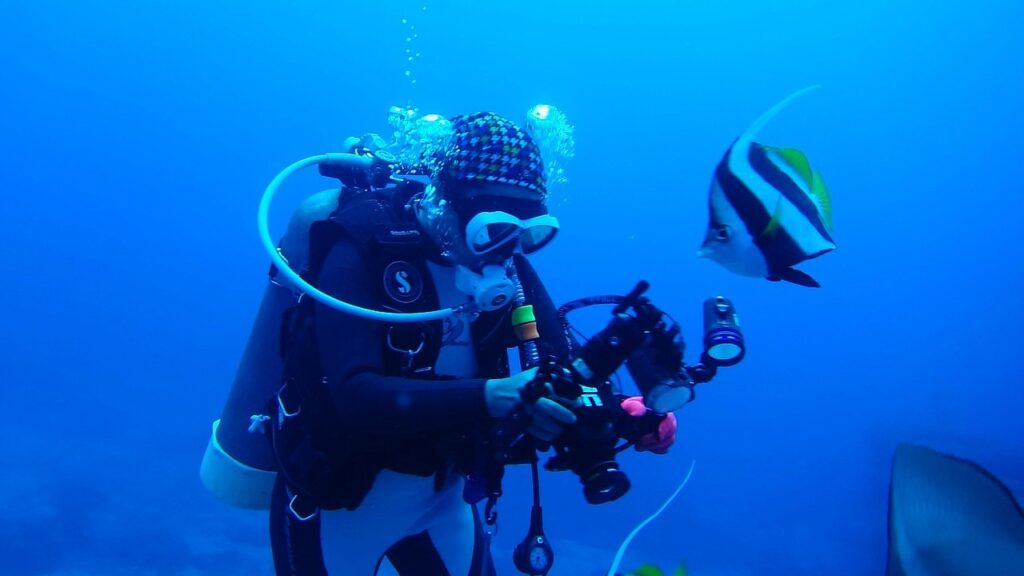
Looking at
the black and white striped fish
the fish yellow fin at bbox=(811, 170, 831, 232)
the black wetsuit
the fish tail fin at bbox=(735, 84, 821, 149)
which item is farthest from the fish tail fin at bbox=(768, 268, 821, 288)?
the black wetsuit

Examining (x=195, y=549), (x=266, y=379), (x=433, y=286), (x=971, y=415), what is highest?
(x=195, y=549)

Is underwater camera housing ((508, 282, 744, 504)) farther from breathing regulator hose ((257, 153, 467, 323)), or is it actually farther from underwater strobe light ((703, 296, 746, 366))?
breathing regulator hose ((257, 153, 467, 323))

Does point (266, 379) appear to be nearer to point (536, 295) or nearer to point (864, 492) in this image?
point (536, 295)

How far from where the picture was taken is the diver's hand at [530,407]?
1803 mm

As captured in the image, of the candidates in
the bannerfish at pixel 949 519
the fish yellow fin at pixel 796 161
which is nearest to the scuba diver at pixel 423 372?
the fish yellow fin at pixel 796 161

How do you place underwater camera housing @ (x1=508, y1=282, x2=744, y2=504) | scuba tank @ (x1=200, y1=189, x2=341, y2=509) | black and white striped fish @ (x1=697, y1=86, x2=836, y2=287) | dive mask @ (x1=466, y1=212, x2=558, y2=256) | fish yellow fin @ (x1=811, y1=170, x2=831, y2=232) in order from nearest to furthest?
black and white striped fish @ (x1=697, y1=86, x2=836, y2=287), fish yellow fin @ (x1=811, y1=170, x2=831, y2=232), underwater camera housing @ (x1=508, y1=282, x2=744, y2=504), dive mask @ (x1=466, y1=212, x2=558, y2=256), scuba tank @ (x1=200, y1=189, x2=341, y2=509)

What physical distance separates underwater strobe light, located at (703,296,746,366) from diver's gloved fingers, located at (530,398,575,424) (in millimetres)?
539

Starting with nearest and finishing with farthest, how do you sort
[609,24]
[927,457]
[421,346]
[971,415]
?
[927,457] → [421,346] → [971,415] → [609,24]

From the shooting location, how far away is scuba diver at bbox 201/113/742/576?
78.9 inches

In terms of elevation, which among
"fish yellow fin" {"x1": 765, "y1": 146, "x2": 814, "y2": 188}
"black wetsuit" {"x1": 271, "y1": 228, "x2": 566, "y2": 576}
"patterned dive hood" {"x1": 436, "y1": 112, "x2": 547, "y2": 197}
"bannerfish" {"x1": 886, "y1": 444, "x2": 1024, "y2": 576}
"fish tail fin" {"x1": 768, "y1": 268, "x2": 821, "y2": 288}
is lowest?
"bannerfish" {"x1": 886, "y1": 444, "x2": 1024, "y2": 576}

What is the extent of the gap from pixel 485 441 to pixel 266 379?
1.44 m

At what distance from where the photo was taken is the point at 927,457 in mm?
1584

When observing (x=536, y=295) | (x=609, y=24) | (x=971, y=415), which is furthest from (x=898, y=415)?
(x=609, y=24)

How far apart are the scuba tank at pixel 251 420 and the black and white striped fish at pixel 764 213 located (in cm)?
186
